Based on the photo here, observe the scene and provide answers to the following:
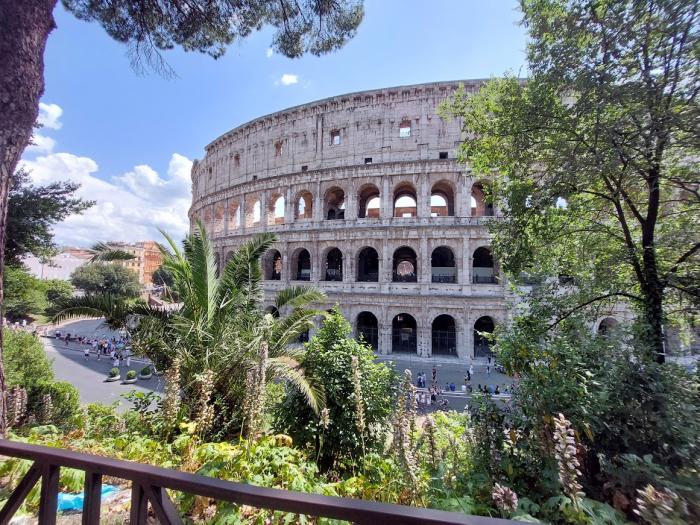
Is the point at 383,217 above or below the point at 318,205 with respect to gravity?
below

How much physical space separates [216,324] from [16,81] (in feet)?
13.8

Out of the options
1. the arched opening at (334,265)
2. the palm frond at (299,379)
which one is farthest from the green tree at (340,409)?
the arched opening at (334,265)

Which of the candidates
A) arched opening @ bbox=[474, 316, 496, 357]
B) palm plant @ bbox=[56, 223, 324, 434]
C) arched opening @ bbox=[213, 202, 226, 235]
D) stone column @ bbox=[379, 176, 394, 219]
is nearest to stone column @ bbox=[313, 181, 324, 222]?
stone column @ bbox=[379, 176, 394, 219]

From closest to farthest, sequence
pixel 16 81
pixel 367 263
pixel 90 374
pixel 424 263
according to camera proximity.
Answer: pixel 16 81, pixel 90 374, pixel 424 263, pixel 367 263

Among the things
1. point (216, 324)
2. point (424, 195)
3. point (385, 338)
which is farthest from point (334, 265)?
point (216, 324)

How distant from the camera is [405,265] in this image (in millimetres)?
32906

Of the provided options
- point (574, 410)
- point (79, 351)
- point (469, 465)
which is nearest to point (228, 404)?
point (469, 465)

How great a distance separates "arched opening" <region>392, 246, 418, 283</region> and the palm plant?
15.4 metres

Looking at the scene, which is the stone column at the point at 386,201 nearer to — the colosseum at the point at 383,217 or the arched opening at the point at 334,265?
the colosseum at the point at 383,217

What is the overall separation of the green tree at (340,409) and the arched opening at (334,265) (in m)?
17.6

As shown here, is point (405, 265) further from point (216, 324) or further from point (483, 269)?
point (216, 324)

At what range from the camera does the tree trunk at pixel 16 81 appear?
3.25m

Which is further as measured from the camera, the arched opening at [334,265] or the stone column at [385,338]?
the arched opening at [334,265]

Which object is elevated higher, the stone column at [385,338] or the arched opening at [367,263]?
the arched opening at [367,263]
